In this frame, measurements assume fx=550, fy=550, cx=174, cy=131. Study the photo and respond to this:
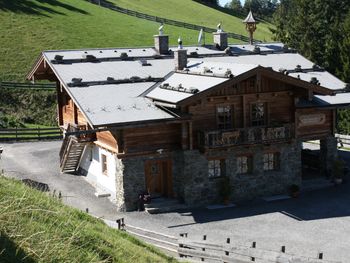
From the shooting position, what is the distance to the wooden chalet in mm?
25875

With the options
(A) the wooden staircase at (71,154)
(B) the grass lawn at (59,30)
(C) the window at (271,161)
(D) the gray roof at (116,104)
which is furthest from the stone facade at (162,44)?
(B) the grass lawn at (59,30)

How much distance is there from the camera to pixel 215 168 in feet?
90.6

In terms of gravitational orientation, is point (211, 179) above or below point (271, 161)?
below

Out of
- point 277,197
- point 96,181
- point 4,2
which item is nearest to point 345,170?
point 277,197

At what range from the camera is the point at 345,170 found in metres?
32.1

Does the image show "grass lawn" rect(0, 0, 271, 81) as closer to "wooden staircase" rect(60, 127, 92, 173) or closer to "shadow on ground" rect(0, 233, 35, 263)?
"wooden staircase" rect(60, 127, 92, 173)

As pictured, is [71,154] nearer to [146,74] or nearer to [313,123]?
[146,74]

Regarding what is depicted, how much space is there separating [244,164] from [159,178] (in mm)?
4554

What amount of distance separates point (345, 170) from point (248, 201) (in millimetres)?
7554

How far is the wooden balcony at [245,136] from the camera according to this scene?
2650 centimetres

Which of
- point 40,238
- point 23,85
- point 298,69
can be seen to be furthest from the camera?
point 23,85

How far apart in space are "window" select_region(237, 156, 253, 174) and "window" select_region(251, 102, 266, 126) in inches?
73.0

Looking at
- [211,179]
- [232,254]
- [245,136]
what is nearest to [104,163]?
[211,179]

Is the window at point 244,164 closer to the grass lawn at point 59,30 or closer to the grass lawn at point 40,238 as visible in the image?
the grass lawn at point 40,238
